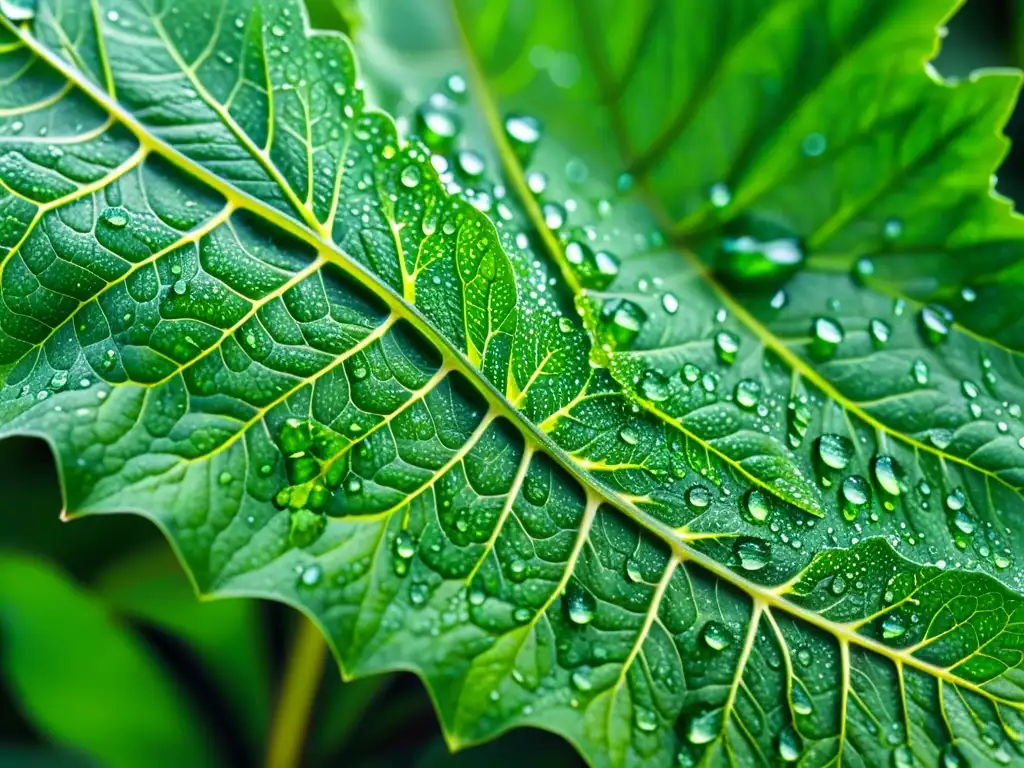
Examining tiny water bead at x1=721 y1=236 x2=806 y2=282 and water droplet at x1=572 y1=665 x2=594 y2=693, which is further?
tiny water bead at x1=721 y1=236 x2=806 y2=282

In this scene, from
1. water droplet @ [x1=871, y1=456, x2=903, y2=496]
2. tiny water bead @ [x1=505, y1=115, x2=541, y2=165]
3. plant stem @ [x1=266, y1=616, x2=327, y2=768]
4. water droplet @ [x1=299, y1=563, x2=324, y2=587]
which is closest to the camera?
water droplet @ [x1=299, y1=563, x2=324, y2=587]

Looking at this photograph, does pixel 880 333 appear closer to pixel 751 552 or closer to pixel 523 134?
pixel 751 552

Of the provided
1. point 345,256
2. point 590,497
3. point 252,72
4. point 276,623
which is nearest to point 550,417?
point 590,497

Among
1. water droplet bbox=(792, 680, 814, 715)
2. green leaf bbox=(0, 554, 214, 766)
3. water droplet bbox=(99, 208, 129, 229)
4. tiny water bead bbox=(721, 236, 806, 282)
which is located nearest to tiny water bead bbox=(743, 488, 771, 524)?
water droplet bbox=(792, 680, 814, 715)

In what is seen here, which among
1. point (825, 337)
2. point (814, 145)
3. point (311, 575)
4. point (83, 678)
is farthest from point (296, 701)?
point (814, 145)

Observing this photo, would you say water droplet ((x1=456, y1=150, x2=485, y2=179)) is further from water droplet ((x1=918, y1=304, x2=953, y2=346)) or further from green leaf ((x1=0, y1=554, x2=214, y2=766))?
green leaf ((x1=0, y1=554, x2=214, y2=766))
